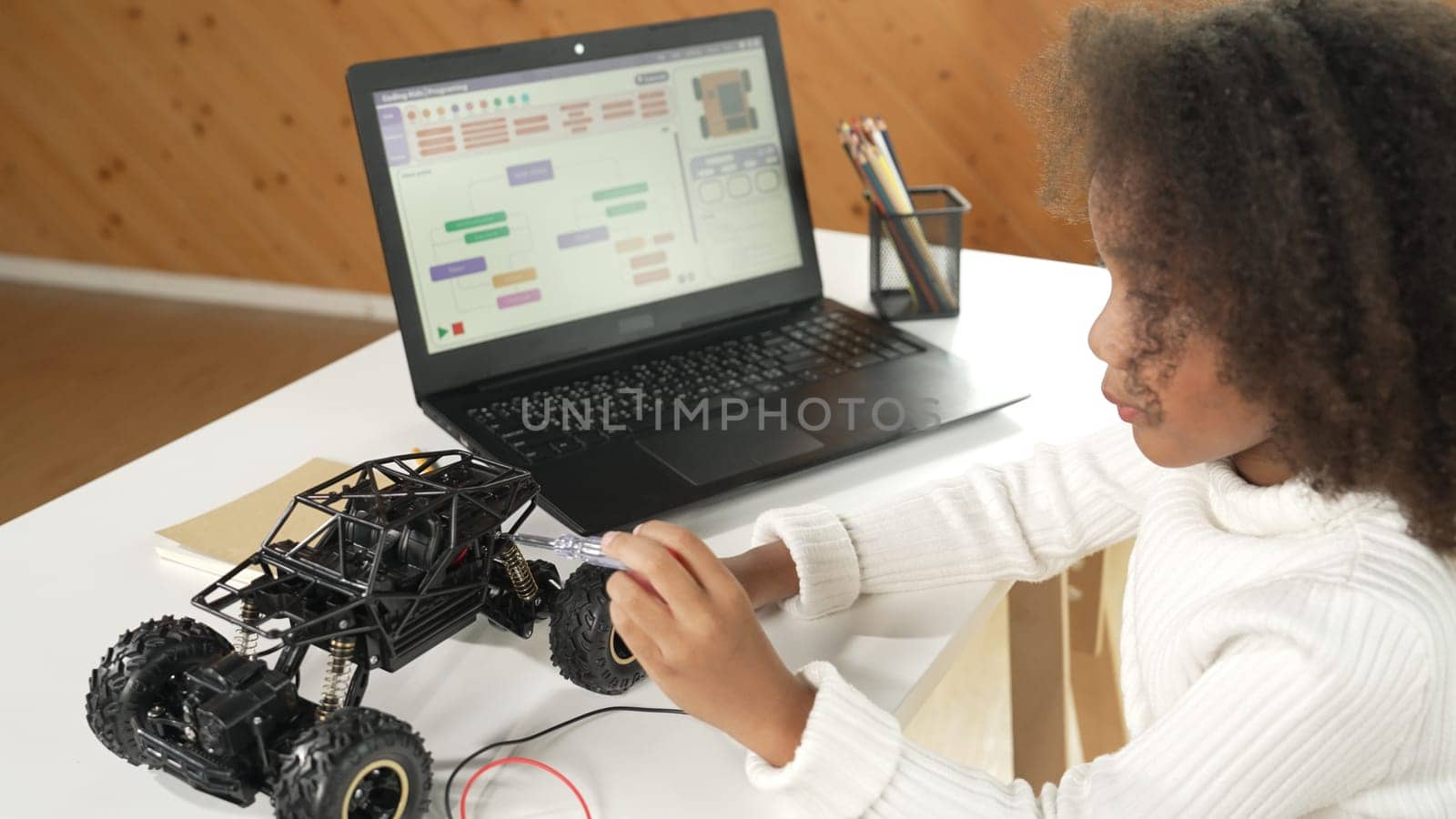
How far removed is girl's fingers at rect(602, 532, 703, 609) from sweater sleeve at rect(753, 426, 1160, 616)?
147 millimetres

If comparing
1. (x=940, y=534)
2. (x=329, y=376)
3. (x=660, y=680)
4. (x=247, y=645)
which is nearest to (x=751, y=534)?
(x=940, y=534)

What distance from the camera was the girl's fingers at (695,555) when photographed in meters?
0.66

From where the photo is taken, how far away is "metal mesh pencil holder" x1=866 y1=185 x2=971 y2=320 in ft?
4.01

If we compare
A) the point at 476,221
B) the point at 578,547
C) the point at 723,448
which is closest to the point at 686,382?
the point at 723,448

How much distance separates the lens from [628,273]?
3.75 ft

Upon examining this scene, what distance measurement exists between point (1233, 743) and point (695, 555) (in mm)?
275

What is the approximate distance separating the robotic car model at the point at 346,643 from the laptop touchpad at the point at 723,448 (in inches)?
7.5

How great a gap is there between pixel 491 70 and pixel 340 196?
217 cm

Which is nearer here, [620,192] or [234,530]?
[234,530]

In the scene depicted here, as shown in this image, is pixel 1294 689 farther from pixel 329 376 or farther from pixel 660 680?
pixel 329 376

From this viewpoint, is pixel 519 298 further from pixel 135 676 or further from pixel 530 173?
pixel 135 676

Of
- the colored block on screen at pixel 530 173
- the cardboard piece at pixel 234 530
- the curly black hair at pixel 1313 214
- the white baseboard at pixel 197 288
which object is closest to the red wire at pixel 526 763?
the cardboard piece at pixel 234 530

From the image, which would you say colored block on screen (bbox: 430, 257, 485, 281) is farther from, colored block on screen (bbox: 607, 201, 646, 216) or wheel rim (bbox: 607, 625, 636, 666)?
wheel rim (bbox: 607, 625, 636, 666)

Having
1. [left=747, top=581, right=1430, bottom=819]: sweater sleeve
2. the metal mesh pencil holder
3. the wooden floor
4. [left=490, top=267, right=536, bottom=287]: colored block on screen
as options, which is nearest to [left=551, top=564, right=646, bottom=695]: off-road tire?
[left=747, top=581, right=1430, bottom=819]: sweater sleeve
